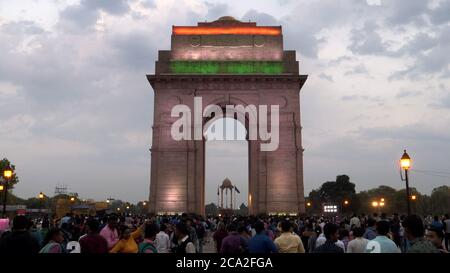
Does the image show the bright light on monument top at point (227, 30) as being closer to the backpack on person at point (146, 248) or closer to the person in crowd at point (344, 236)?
the person in crowd at point (344, 236)

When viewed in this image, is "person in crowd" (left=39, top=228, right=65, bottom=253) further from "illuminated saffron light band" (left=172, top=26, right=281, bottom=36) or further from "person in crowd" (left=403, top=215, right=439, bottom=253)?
"illuminated saffron light band" (left=172, top=26, right=281, bottom=36)

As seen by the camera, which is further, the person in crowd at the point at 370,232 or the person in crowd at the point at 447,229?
the person in crowd at the point at 447,229

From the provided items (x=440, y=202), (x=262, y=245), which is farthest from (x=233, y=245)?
(x=440, y=202)

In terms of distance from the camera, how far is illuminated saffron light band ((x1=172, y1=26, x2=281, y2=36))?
1806 inches

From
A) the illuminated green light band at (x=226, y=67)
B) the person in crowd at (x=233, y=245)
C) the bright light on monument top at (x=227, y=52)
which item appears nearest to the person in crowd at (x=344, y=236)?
the person in crowd at (x=233, y=245)

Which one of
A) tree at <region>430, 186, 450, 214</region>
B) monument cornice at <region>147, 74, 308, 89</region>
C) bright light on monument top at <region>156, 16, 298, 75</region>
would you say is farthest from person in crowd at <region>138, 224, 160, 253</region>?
tree at <region>430, 186, 450, 214</region>

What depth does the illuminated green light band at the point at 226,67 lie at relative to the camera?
4397 cm

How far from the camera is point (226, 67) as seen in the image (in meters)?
44.1

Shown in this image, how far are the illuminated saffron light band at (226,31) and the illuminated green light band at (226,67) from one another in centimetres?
345

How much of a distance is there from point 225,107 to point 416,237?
38529 mm
